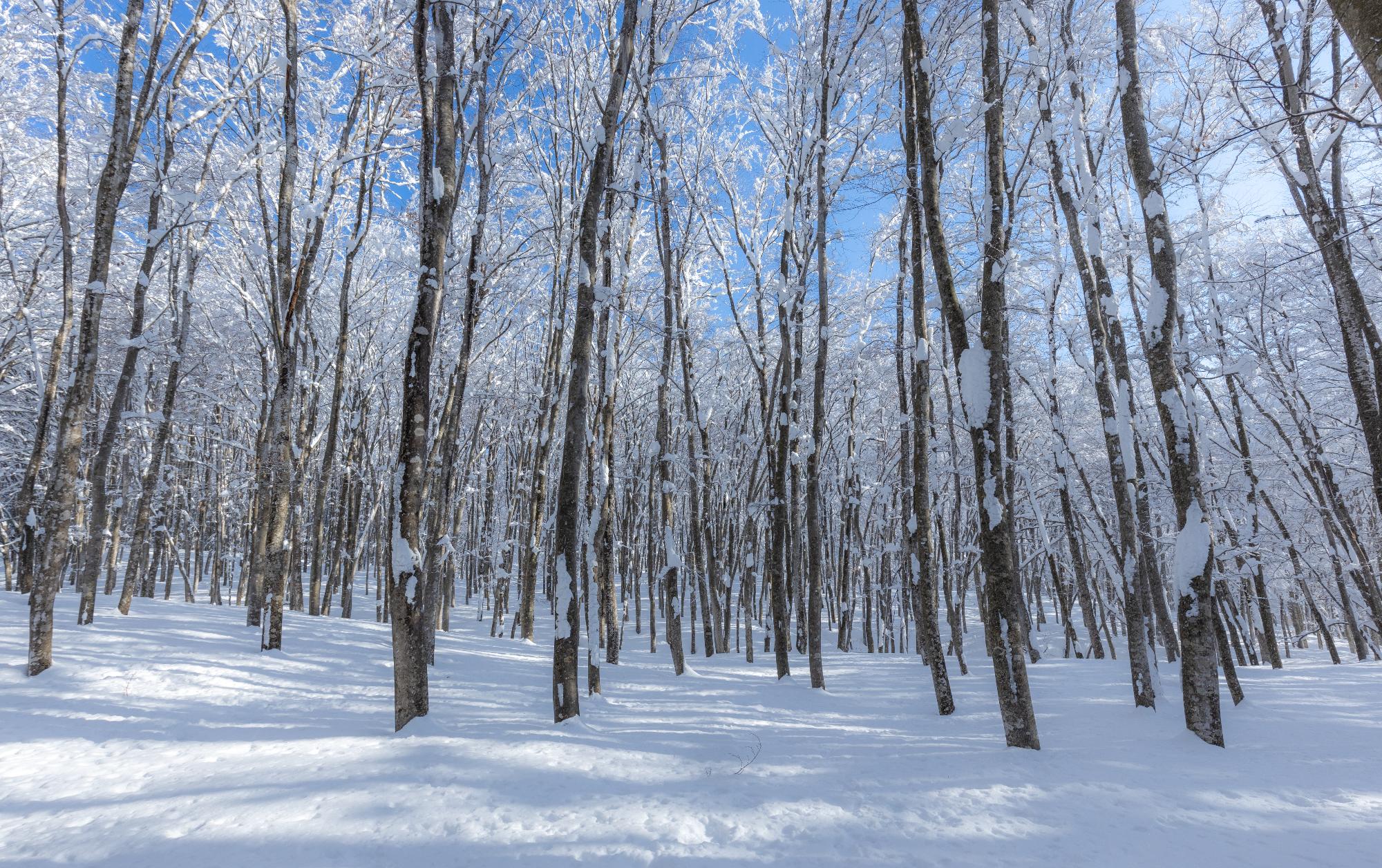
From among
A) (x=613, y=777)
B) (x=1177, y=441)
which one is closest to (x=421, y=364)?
(x=613, y=777)

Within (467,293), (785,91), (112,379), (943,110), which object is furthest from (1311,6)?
(112,379)

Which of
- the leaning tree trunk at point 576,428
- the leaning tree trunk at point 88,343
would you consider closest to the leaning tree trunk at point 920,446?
the leaning tree trunk at point 576,428

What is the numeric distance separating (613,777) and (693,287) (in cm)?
1273

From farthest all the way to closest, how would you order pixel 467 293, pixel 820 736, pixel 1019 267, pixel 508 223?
pixel 508 223 → pixel 1019 267 → pixel 467 293 → pixel 820 736

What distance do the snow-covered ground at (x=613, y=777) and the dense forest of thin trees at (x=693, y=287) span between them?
0.67m

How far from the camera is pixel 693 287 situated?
15.3 m

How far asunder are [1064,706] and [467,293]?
10273mm

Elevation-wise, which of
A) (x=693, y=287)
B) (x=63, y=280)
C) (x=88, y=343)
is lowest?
(x=88, y=343)

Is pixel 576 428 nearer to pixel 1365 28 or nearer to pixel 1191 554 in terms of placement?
pixel 1365 28

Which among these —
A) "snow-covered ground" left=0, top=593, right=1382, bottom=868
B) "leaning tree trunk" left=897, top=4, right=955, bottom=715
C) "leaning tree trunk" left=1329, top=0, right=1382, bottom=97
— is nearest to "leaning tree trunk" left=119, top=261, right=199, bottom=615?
"snow-covered ground" left=0, top=593, right=1382, bottom=868

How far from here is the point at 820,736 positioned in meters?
5.79

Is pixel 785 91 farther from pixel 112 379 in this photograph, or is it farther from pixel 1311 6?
pixel 112 379

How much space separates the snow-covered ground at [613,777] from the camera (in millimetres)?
3150

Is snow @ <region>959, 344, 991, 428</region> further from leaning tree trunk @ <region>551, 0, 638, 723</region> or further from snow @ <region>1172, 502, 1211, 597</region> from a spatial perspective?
leaning tree trunk @ <region>551, 0, 638, 723</region>
